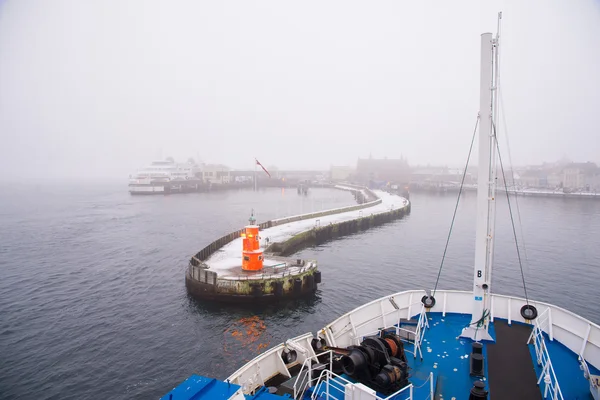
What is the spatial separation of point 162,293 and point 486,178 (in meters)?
27.5

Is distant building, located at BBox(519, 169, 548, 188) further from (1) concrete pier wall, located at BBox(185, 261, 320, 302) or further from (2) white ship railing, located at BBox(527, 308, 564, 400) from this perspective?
(2) white ship railing, located at BBox(527, 308, 564, 400)

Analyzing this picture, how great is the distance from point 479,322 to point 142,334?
2027 centimetres

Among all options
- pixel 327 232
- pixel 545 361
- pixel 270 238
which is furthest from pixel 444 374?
pixel 327 232

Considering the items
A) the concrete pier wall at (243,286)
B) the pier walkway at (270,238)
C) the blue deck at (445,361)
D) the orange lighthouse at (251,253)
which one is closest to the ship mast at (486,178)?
the blue deck at (445,361)

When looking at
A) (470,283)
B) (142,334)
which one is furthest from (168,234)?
(470,283)

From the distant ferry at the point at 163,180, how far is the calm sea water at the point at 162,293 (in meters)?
85.6

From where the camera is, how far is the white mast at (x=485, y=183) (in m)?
11.7

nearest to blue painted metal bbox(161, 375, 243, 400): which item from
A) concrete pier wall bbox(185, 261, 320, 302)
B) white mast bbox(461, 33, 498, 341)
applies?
white mast bbox(461, 33, 498, 341)

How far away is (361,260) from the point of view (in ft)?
143

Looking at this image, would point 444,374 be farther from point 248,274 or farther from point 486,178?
point 248,274

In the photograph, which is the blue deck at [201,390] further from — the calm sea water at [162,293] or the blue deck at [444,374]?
the calm sea water at [162,293]

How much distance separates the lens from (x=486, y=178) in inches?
458

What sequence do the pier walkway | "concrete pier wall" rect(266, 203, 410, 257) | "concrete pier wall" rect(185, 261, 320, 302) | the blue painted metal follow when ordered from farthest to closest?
"concrete pier wall" rect(266, 203, 410, 257) → the pier walkway → "concrete pier wall" rect(185, 261, 320, 302) → the blue painted metal

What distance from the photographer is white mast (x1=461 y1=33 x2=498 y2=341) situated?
11719 millimetres
